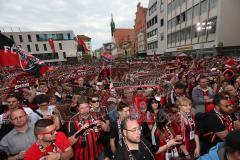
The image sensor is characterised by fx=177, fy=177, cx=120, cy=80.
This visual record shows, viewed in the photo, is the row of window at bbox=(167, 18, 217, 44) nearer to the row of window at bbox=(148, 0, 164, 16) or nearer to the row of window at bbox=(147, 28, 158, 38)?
the row of window at bbox=(148, 0, 164, 16)

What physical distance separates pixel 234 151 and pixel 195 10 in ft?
111

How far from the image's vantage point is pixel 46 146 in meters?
2.46

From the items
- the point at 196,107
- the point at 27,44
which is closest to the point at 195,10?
the point at 196,107

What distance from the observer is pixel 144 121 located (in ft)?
12.5

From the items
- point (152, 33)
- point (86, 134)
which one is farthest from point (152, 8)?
point (86, 134)

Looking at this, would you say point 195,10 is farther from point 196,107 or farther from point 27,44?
point 27,44

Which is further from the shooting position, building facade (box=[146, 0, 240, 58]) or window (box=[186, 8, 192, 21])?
window (box=[186, 8, 192, 21])

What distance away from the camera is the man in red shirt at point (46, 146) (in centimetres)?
238

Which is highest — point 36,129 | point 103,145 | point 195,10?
point 195,10

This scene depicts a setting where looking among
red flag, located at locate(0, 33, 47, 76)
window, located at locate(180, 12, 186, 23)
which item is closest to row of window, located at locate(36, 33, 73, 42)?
window, located at locate(180, 12, 186, 23)

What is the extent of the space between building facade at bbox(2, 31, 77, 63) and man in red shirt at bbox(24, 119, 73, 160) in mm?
60796

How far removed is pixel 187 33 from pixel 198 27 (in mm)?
5945

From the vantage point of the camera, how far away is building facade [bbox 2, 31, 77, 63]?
5928cm

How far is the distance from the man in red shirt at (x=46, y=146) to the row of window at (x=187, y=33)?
28852 mm
